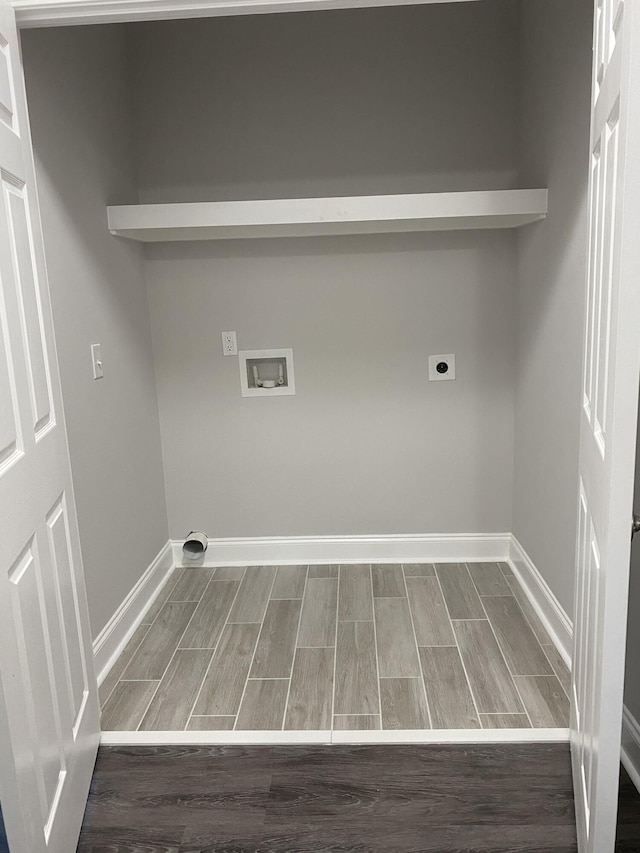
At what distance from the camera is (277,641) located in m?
2.74

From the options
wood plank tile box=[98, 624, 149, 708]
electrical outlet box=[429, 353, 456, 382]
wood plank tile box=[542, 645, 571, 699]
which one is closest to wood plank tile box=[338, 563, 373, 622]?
wood plank tile box=[542, 645, 571, 699]

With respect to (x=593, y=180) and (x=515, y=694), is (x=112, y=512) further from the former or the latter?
(x=593, y=180)

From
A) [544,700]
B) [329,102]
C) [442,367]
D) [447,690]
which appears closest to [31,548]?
[447,690]

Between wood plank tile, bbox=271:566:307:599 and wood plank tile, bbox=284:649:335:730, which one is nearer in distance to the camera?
wood plank tile, bbox=284:649:335:730

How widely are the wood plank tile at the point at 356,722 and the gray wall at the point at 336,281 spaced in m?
1.29

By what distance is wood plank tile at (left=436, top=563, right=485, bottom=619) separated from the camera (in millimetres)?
2900

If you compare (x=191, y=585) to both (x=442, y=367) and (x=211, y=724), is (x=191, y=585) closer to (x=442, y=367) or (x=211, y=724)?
(x=211, y=724)

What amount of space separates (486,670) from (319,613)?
777 mm

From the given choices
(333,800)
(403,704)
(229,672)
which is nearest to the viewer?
(333,800)

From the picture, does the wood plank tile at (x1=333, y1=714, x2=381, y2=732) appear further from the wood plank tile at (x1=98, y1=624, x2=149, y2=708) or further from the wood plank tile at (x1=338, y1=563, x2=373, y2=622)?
the wood plank tile at (x1=98, y1=624, x2=149, y2=708)

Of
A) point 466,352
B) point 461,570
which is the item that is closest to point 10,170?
point 466,352

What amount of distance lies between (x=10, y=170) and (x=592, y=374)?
1.45 m

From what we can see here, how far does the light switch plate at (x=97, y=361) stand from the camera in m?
2.55

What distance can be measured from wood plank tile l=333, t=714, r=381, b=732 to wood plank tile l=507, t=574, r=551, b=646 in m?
0.80
